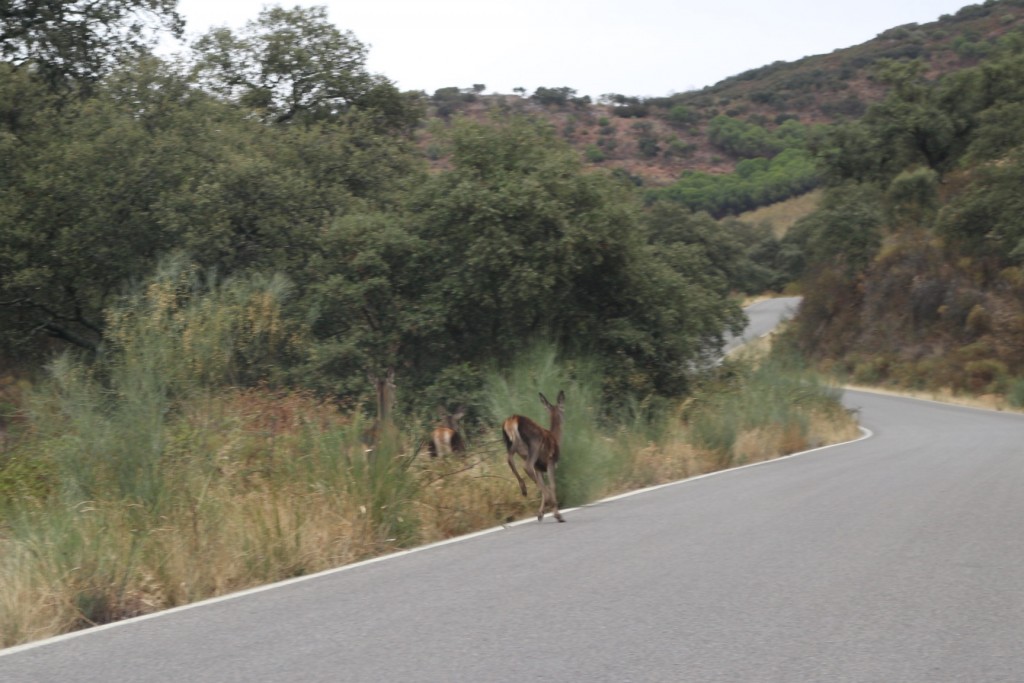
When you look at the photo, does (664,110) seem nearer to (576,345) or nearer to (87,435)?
(576,345)

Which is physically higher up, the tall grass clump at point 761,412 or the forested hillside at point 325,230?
the forested hillside at point 325,230

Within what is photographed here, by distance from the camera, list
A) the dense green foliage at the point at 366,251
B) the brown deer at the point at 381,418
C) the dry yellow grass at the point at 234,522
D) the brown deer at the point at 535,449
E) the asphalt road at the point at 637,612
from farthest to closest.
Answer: the dense green foliage at the point at 366,251
the brown deer at the point at 535,449
the brown deer at the point at 381,418
the dry yellow grass at the point at 234,522
the asphalt road at the point at 637,612

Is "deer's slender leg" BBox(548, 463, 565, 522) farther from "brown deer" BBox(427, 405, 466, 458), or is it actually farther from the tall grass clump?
the tall grass clump

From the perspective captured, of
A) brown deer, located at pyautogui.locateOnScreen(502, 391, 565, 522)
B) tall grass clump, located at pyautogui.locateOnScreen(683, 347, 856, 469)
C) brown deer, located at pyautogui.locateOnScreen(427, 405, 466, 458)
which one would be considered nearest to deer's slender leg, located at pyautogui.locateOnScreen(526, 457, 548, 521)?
brown deer, located at pyautogui.locateOnScreen(502, 391, 565, 522)

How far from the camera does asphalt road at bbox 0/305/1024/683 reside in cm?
592

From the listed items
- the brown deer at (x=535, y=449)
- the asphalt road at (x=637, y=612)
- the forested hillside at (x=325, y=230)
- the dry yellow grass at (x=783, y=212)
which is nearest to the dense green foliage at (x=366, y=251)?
the forested hillside at (x=325, y=230)

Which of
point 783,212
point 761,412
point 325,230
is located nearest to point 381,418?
point 325,230

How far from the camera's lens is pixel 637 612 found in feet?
23.5


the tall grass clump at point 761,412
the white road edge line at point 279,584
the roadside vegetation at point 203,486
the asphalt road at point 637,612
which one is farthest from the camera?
the tall grass clump at point 761,412

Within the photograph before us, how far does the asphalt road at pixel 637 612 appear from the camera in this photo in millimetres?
5918

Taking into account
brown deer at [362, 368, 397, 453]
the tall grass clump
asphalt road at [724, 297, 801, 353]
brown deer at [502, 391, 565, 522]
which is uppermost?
brown deer at [362, 368, 397, 453]

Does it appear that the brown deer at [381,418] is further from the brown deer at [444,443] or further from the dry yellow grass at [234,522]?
the brown deer at [444,443]

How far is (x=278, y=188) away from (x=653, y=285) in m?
7.69

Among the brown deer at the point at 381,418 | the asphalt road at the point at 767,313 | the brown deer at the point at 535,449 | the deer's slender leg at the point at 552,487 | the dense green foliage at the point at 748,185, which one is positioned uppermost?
the dense green foliage at the point at 748,185
